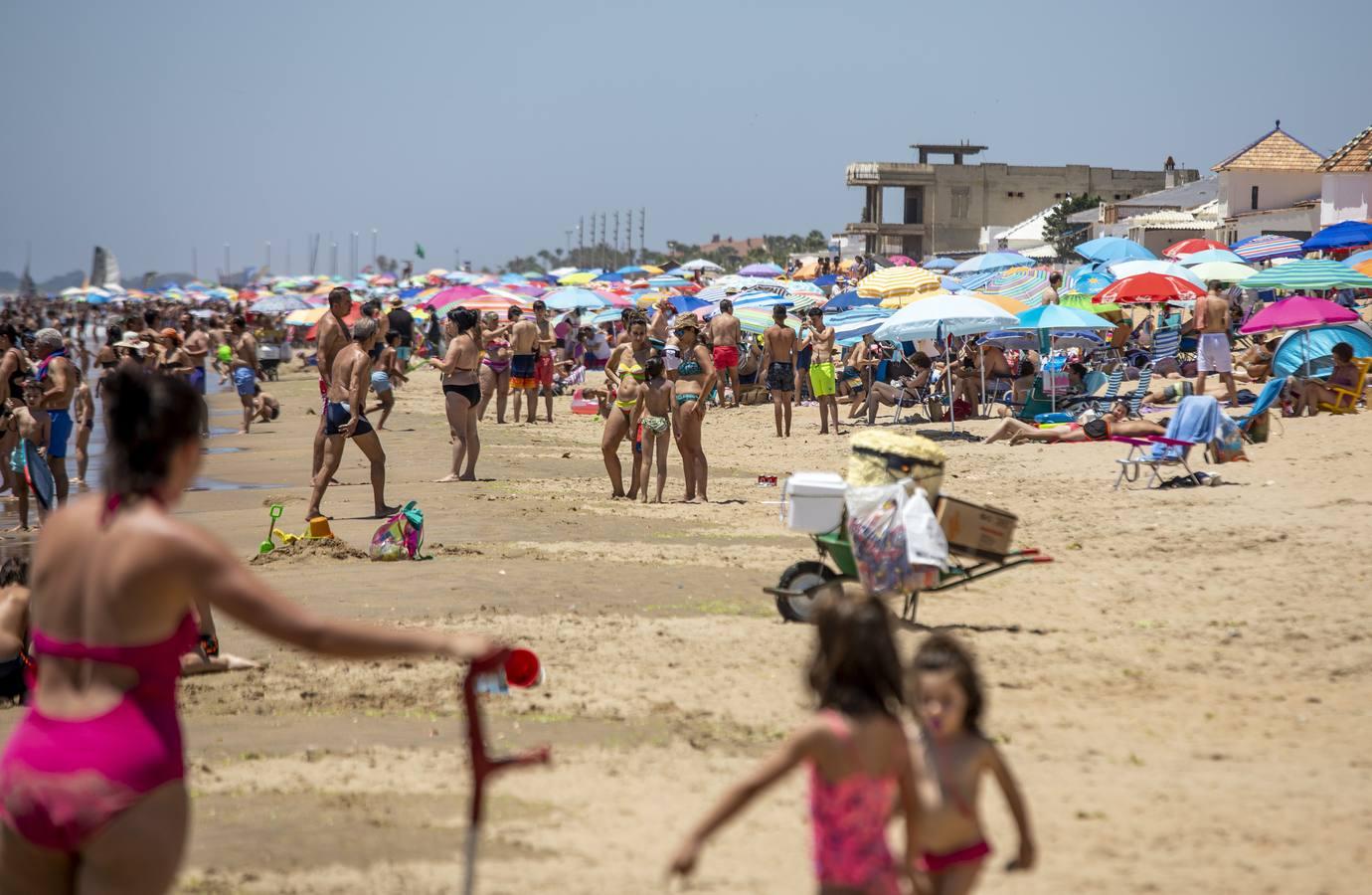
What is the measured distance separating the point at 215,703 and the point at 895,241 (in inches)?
2652

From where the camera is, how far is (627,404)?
40.4 feet

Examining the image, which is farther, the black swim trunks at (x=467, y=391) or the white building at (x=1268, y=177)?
the white building at (x=1268, y=177)

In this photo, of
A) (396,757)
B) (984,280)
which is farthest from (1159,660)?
(984,280)

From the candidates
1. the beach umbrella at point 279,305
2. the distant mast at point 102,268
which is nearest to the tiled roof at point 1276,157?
the beach umbrella at point 279,305

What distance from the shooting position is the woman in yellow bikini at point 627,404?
12281 millimetres

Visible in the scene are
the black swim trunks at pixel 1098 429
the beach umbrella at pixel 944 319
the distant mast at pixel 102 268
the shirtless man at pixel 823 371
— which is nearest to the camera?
the black swim trunks at pixel 1098 429

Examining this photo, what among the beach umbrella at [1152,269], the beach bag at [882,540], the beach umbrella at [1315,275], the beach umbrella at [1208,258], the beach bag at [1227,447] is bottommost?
the beach bag at [882,540]

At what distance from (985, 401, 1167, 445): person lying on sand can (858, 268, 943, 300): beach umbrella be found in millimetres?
5739

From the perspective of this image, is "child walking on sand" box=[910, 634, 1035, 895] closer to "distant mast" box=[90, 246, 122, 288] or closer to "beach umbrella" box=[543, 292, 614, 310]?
"beach umbrella" box=[543, 292, 614, 310]

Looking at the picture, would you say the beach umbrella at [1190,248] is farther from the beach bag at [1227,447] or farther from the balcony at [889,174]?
the balcony at [889,174]

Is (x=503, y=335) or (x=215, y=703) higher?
(x=503, y=335)

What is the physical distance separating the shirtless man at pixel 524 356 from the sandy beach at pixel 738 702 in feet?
23.0

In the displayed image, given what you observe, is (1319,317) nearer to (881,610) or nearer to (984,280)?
(984,280)

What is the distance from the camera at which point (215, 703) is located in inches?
255
